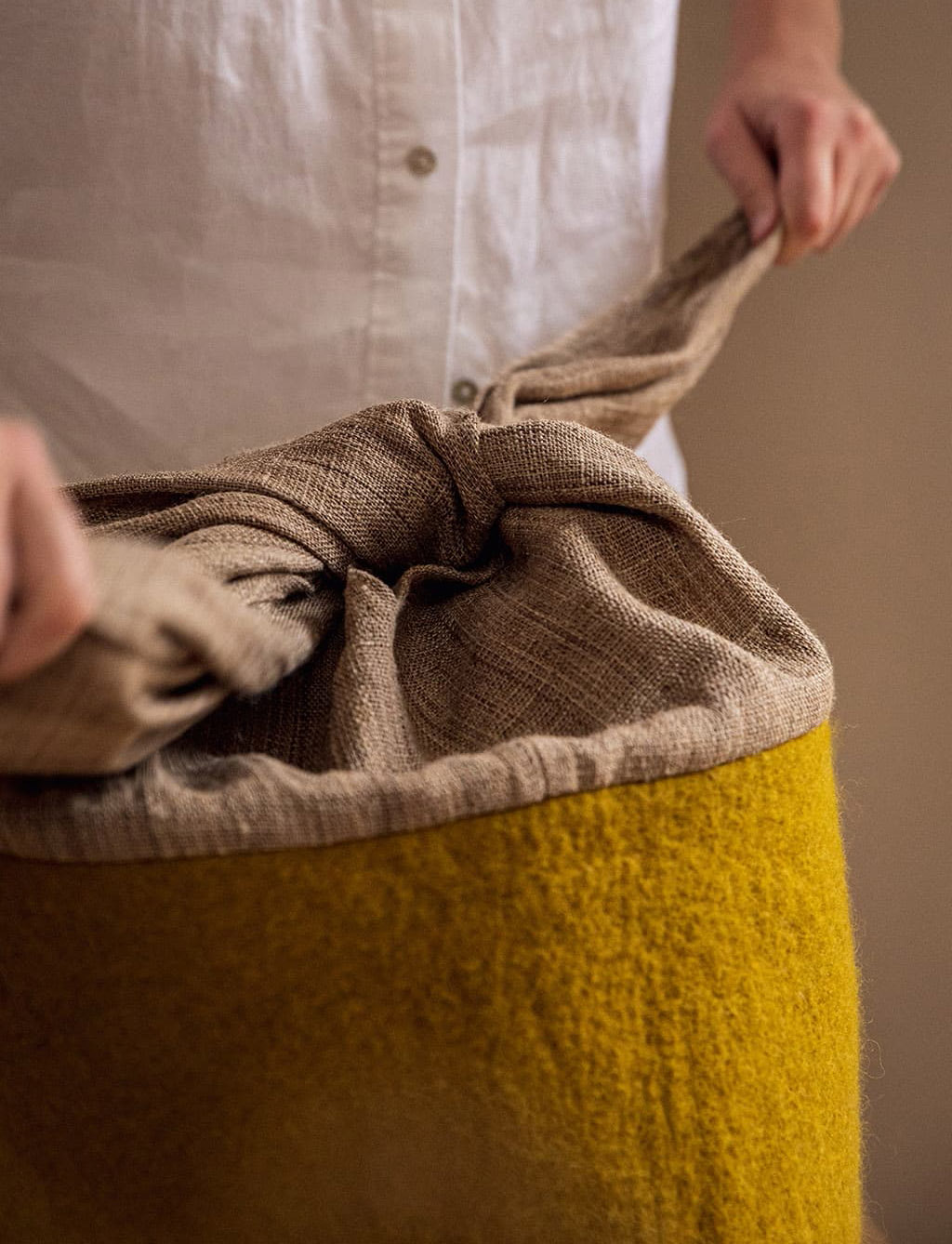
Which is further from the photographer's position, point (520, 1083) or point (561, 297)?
point (561, 297)

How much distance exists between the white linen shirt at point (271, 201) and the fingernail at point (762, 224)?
90mm

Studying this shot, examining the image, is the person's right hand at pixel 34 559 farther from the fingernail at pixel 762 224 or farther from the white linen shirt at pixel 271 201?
the fingernail at pixel 762 224

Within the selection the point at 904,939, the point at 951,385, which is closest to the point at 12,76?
the point at 951,385

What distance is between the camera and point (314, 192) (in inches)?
19.6

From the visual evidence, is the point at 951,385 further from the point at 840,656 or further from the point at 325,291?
the point at 325,291

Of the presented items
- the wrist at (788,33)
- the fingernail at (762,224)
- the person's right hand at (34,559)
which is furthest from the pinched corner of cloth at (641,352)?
the person's right hand at (34,559)

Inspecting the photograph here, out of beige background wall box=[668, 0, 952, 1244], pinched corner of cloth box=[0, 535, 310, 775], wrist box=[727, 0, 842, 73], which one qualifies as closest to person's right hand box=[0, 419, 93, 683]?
pinched corner of cloth box=[0, 535, 310, 775]

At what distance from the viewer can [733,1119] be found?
0.28 meters

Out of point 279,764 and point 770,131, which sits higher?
point 770,131

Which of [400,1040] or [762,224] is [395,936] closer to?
[400,1040]

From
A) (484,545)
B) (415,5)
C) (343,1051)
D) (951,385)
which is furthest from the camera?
(951,385)

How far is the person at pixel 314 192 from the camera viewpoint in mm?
468

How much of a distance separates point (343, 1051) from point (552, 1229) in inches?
2.7

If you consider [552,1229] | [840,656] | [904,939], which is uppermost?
[552,1229]
